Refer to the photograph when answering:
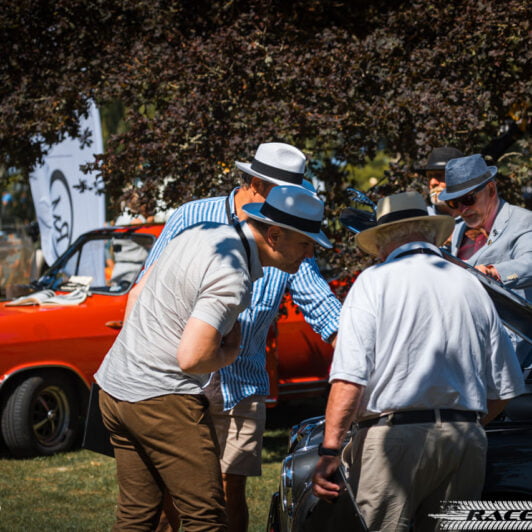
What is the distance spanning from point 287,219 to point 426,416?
0.91 meters

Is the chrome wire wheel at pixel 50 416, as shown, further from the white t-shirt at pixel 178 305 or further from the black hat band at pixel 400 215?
the black hat band at pixel 400 215

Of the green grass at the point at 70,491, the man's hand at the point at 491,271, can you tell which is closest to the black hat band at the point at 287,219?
the man's hand at the point at 491,271

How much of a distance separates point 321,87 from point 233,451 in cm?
349

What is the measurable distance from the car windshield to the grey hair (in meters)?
4.58

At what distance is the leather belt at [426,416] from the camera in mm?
2807

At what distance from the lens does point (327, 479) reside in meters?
2.85

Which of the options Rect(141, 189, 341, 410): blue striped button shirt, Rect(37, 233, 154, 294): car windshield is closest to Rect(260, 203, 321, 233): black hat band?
Rect(141, 189, 341, 410): blue striped button shirt

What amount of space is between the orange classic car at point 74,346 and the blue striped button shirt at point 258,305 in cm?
233

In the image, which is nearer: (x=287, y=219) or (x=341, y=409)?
(x=341, y=409)

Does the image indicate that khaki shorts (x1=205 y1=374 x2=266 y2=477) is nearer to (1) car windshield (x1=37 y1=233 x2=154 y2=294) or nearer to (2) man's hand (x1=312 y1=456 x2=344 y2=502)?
(2) man's hand (x1=312 y1=456 x2=344 y2=502)

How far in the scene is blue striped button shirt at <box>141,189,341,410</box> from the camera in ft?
12.9

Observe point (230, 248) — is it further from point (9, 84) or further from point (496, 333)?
point (9, 84)

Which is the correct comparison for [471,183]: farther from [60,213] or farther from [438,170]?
[60,213]

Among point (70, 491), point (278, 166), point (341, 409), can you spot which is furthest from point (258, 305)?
point (70, 491)
